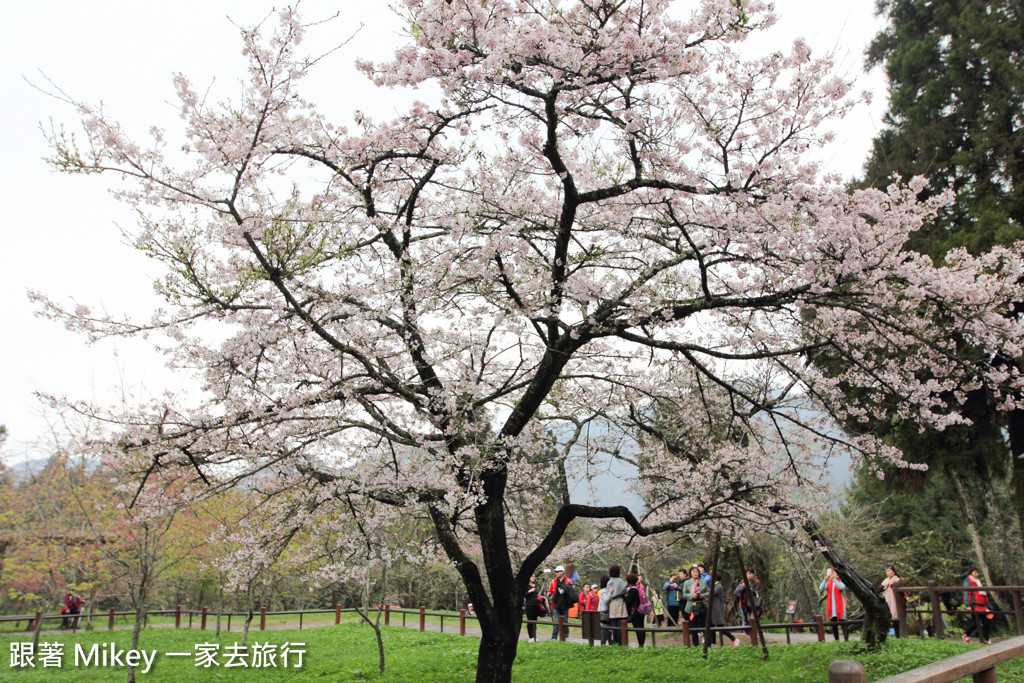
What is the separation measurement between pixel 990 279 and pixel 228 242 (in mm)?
6780

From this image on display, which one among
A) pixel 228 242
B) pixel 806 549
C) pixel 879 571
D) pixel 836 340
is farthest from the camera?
pixel 879 571

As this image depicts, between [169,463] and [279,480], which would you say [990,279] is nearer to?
[279,480]

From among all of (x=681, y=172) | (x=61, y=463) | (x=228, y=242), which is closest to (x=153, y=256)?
(x=228, y=242)

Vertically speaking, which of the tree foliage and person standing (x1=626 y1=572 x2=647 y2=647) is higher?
the tree foliage

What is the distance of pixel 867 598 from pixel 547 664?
4248 millimetres

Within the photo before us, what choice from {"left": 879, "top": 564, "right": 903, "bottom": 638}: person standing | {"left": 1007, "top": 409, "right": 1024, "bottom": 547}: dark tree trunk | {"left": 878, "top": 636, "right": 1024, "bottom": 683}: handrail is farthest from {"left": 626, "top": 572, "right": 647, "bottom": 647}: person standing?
{"left": 878, "top": 636, "right": 1024, "bottom": 683}: handrail

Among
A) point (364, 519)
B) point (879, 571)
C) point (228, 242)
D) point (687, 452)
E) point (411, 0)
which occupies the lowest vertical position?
point (879, 571)

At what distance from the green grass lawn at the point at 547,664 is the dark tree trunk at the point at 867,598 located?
0.17 meters

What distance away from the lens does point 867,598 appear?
24.5 ft

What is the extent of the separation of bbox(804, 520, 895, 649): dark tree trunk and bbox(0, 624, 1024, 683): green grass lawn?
170 millimetres

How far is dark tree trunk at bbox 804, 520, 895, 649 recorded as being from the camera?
7.34 metres

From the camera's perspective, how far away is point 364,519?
7.37m

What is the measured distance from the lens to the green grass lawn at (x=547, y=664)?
23.4ft

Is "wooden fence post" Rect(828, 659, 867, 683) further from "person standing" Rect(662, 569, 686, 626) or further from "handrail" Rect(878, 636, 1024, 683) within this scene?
"person standing" Rect(662, 569, 686, 626)
